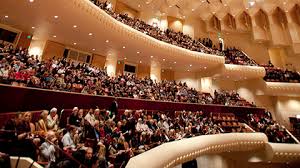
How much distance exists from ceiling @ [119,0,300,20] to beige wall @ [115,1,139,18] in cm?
23

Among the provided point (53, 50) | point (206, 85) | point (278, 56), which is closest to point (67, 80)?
point (53, 50)

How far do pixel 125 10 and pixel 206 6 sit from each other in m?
5.96

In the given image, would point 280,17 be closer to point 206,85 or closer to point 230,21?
point 230,21

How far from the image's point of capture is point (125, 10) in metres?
13.1

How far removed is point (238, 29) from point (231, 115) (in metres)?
8.30

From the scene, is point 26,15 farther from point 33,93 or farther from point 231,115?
point 231,115

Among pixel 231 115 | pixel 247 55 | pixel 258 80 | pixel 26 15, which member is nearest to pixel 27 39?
pixel 26 15

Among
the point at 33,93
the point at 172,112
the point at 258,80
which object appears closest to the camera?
the point at 33,93

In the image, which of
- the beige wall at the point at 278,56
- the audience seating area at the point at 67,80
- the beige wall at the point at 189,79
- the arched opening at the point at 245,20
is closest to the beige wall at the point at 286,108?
the beige wall at the point at 278,56

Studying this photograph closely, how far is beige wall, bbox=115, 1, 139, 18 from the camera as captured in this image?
41.6ft

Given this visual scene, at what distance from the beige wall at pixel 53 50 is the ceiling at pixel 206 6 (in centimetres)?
582

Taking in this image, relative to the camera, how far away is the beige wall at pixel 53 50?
8789mm

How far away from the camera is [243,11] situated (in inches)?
598

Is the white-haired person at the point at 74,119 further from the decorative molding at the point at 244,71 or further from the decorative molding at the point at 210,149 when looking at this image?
the decorative molding at the point at 244,71
